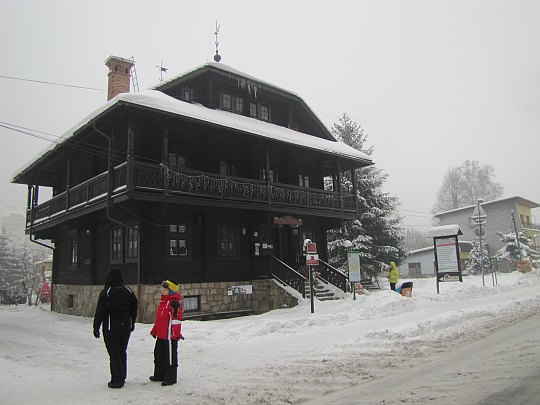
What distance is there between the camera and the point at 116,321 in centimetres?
682

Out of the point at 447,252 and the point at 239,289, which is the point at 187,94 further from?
the point at 447,252

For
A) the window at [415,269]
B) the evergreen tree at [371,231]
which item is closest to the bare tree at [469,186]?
the window at [415,269]

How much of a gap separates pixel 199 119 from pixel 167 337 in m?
9.95

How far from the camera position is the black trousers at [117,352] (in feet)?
21.7

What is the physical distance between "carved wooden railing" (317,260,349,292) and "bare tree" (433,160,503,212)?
163 ft

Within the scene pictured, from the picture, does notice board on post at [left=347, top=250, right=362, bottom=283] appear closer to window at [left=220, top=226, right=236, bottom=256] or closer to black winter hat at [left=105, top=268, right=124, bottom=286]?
window at [left=220, top=226, right=236, bottom=256]

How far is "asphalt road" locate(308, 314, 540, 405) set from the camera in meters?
5.55

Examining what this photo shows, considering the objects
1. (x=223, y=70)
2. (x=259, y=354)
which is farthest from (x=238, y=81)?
A: (x=259, y=354)

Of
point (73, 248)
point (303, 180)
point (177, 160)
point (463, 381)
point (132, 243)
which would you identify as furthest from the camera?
point (303, 180)

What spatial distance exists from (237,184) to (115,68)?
9910 millimetres

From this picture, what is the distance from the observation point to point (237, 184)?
1734 cm

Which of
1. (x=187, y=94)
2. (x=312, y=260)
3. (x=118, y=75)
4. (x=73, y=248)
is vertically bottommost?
(x=312, y=260)

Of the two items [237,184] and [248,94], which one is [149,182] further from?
[248,94]

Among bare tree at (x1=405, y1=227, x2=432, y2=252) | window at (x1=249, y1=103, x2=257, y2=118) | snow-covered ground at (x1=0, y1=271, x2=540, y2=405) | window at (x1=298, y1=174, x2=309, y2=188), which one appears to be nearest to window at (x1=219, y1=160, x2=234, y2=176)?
window at (x1=249, y1=103, x2=257, y2=118)
